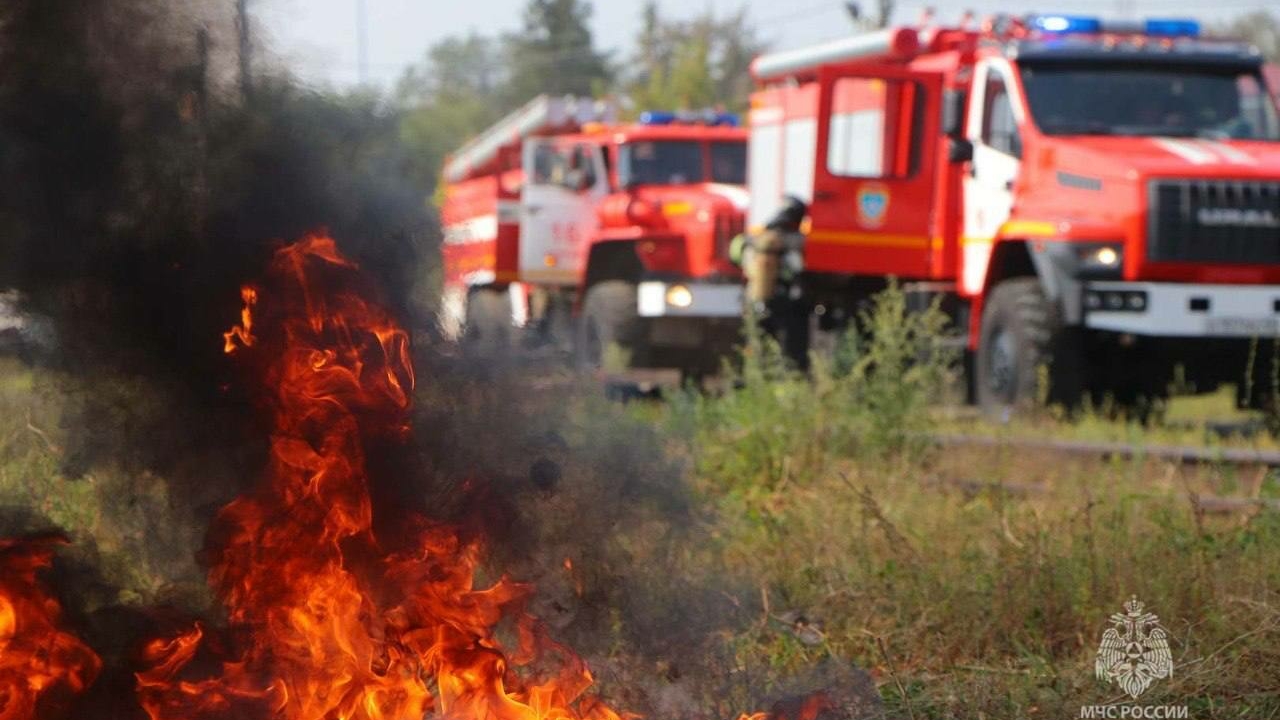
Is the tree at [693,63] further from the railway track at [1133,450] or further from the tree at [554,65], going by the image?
the railway track at [1133,450]

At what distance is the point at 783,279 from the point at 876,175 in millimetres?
1335

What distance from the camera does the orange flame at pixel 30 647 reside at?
4.37m

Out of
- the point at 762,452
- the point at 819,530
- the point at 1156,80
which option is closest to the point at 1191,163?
the point at 1156,80

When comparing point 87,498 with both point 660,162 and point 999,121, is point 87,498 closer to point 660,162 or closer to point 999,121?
point 999,121

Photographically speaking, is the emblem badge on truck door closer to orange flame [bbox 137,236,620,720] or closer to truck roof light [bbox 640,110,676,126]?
truck roof light [bbox 640,110,676,126]

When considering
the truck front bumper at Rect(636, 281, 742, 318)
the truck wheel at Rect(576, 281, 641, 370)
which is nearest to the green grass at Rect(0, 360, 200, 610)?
the truck front bumper at Rect(636, 281, 742, 318)

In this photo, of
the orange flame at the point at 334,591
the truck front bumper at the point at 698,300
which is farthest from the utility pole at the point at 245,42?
the truck front bumper at the point at 698,300

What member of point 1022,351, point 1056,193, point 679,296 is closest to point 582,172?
point 679,296

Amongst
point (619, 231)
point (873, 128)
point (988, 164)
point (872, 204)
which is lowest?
→ point (619, 231)

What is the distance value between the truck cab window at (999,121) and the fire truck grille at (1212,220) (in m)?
1.36

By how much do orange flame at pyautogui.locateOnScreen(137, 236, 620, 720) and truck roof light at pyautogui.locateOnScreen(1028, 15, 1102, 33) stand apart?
9413 millimetres

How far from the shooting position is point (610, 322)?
16.6 meters

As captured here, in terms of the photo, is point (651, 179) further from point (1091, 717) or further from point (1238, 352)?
point (1091, 717)

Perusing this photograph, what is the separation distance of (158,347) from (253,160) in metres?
0.60
